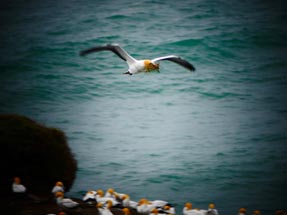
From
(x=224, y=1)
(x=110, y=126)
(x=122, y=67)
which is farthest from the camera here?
(x=224, y=1)

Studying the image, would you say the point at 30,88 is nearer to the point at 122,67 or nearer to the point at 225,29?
the point at 122,67

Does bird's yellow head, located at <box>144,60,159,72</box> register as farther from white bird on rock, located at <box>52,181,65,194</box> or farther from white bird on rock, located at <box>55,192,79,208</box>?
white bird on rock, located at <box>55,192,79,208</box>

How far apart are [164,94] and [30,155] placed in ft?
32.9

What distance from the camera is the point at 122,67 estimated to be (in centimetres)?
2186

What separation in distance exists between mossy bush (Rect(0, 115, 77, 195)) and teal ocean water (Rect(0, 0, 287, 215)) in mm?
1802

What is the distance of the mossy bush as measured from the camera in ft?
35.7

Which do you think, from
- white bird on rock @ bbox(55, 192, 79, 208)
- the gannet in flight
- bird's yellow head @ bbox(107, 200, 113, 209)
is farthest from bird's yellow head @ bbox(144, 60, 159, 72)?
white bird on rock @ bbox(55, 192, 79, 208)

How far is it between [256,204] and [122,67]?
397 inches

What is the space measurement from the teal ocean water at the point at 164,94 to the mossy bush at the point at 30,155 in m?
1.80

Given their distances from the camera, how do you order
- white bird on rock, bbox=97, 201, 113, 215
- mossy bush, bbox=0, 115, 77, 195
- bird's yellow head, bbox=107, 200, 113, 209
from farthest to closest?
mossy bush, bbox=0, 115, 77, 195 → bird's yellow head, bbox=107, 200, 113, 209 → white bird on rock, bbox=97, 201, 113, 215

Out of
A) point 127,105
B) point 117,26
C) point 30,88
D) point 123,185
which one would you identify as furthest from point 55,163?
point 117,26

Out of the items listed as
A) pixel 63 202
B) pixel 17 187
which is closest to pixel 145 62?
pixel 63 202

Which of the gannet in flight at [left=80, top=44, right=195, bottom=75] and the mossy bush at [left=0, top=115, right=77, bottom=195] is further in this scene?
the gannet in flight at [left=80, top=44, right=195, bottom=75]

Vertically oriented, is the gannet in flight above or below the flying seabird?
above
